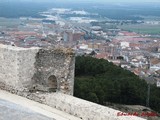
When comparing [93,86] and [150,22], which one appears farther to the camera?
[150,22]

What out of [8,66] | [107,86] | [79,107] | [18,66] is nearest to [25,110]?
[79,107]

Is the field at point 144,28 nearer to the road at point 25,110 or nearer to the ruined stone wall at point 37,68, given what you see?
the ruined stone wall at point 37,68

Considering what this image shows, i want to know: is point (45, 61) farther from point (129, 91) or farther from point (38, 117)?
point (129, 91)

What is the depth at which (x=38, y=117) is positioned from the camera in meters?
8.45

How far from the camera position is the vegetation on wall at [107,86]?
19.1 meters

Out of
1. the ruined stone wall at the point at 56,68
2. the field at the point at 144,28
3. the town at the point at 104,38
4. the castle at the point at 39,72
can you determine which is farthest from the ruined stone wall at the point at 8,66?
the field at the point at 144,28

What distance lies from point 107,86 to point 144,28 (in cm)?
13984

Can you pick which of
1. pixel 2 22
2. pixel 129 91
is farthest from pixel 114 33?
pixel 129 91

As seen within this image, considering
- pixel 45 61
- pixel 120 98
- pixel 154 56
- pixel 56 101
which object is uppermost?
pixel 45 61

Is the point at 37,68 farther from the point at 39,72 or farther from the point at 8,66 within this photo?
the point at 8,66

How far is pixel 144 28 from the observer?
158125 mm

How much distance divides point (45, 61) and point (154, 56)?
291 feet

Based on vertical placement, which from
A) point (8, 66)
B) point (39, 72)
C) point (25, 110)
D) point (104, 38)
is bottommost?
point (104, 38)

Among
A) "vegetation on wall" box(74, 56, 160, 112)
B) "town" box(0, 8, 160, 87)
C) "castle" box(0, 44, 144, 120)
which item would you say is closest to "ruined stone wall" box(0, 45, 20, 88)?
"castle" box(0, 44, 144, 120)
